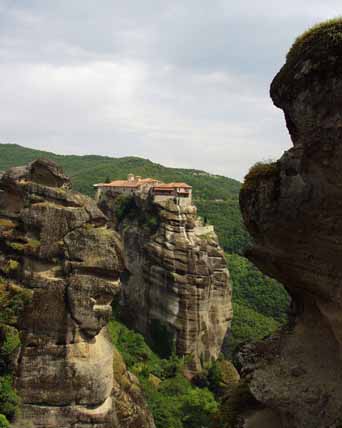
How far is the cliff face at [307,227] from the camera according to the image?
257 inches

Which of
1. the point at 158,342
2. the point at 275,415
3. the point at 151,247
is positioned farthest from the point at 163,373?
the point at 275,415

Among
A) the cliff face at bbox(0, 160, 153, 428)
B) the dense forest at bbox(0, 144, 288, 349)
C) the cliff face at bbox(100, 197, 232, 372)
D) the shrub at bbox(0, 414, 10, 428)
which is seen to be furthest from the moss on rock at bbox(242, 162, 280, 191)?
the cliff face at bbox(100, 197, 232, 372)

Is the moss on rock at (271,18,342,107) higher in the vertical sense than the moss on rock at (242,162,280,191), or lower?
higher

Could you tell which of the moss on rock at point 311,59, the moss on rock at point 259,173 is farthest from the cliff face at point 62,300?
the moss on rock at point 311,59

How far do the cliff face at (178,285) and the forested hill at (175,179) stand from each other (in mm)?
14453

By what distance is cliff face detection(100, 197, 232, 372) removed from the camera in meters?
38.1

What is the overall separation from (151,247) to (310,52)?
3377 cm

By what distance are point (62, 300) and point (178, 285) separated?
18.9 meters

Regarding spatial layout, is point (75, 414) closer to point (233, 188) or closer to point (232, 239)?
point (232, 239)

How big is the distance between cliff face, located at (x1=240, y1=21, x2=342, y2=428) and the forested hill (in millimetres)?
47319

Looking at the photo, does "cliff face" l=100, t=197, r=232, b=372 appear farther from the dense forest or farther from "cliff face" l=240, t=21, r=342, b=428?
"cliff face" l=240, t=21, r=342, b=428

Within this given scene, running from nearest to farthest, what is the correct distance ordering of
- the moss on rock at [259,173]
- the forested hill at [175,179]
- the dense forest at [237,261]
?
the moss on rock at [259,173], the dense forest at [237,261], the forested hill at [175,179]

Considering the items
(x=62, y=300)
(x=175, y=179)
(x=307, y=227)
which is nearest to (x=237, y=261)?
(x=62, y=300)

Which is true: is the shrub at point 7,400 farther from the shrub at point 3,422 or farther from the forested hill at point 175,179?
the forested hill at point 175,179
